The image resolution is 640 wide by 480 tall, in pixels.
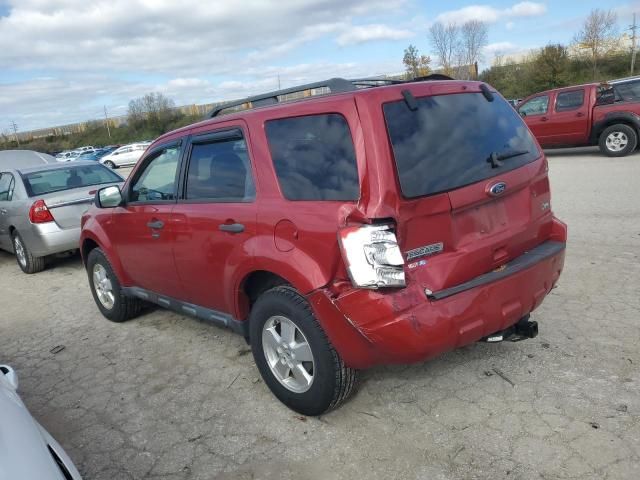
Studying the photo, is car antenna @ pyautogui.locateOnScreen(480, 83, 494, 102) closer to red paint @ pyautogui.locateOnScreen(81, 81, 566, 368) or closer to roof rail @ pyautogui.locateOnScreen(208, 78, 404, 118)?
red paint @ pyautogui.locateOnScreen(81, 81, 566, 368)

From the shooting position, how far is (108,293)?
5152 mm

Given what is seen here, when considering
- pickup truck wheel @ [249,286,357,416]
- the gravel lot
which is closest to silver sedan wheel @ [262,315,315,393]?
pickup truck wheel @ [249,286,357,416]

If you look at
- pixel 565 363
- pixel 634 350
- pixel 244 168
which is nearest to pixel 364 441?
pixel 565 363

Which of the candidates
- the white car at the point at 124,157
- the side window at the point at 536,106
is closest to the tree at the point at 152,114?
the white car at the point at 124,157

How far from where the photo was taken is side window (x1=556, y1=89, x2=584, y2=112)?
12.6m

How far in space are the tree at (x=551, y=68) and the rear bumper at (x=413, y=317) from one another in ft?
136

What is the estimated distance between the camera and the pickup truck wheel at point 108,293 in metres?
4.96

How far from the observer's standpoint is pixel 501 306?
275 cm

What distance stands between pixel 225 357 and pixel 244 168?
160 cm

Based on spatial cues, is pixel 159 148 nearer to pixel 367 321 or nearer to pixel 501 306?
pixel 367 321

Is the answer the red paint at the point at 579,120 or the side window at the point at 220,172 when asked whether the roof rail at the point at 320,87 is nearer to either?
the side window at the point at 220,172

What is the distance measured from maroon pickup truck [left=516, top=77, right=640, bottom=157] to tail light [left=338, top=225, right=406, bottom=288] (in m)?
11.6

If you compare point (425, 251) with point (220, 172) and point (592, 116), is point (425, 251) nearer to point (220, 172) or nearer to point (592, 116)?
point (220, 172)

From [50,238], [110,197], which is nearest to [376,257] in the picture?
[110,197]
